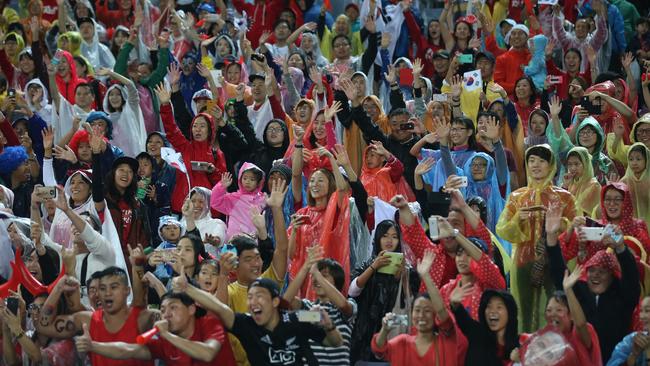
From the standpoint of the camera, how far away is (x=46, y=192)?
9.74 metres

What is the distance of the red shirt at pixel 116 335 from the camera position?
316 inches

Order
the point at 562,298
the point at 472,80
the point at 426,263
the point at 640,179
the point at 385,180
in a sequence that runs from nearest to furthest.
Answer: the point at 562,298 < the point at 426,263 < the point at 640,179 < the point at 385,180 < the point at 472,80

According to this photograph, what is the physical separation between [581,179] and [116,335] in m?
3.85

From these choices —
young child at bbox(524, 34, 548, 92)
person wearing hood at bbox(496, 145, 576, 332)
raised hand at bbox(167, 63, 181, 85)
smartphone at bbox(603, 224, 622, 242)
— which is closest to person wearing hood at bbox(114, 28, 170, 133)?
raised hand at bbox(167, 63, 181, 85)

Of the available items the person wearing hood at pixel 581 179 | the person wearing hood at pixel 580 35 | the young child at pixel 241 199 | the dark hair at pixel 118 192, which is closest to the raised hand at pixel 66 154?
the dark hair at pixel 118 192

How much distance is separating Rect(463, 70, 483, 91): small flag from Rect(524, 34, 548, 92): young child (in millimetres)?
909

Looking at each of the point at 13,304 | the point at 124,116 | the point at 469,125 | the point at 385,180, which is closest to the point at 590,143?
the point at 469,125

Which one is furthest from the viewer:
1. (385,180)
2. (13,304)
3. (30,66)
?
(30,66)

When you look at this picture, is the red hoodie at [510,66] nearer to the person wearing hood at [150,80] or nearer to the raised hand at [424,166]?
the person wearing hood at [150,80]

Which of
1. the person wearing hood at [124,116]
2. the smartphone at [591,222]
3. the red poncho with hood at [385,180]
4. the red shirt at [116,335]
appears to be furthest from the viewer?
the person wearing hood at [124,116]

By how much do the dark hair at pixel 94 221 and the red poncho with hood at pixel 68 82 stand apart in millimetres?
3507

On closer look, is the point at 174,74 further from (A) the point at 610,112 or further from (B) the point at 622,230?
(B) the point at 622,230

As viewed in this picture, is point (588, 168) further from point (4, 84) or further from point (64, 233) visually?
point (4, 84)

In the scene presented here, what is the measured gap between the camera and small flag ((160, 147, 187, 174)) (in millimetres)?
11523
